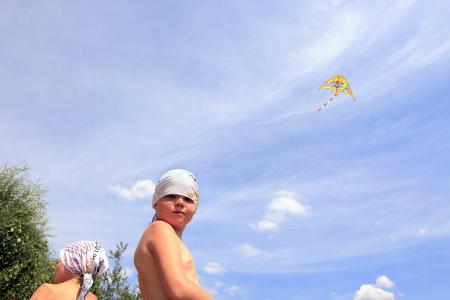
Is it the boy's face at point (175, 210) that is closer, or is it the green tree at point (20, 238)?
the boy's face at point (175, 210)

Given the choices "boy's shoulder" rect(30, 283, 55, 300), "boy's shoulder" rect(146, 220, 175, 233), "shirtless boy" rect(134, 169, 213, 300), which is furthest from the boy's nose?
"boy's shoulder" rect(30, 283, 55, 300)

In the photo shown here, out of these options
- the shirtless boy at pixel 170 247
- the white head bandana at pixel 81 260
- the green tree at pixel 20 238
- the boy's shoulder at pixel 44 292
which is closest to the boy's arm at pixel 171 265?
the shirtless boy at pixel 170 247

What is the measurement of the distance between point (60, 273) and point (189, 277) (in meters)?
2.77

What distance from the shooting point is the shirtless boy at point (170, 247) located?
379cm

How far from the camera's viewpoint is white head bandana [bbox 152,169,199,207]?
439 centimetres

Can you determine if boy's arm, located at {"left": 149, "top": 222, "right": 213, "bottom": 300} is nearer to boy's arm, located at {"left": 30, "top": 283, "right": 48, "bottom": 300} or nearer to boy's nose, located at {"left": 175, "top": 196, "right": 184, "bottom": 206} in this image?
boy's nose, located at {"left": 175, "top": 196, "right": 184, "bottom": 206}

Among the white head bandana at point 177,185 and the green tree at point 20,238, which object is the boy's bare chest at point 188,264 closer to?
the white head bandana at point 177,185

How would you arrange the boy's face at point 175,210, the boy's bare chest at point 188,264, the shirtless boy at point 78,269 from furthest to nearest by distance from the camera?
1. the shirtless boy at point 78,269
2. the boy's face at point 175,210
3. the boy's bare chest at point 188,264

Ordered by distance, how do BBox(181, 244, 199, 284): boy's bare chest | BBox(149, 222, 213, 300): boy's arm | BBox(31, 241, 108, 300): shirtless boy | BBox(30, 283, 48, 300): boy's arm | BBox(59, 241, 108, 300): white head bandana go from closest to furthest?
BBox(149, 222, 213, 300): boy's arm < BBox(181, 244, 199, 284): boy's bare chest < BBox(30, 283, 48, 300): boy's arm < BBox(31, 241, 108, 300): shirtless boy < BBox(59, 241, 108, 300): white head bandana

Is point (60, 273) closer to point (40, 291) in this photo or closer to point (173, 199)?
point (40, 291)

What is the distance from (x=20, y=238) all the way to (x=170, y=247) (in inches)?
1388

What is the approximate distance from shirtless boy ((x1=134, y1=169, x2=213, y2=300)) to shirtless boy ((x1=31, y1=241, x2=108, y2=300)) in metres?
2.04

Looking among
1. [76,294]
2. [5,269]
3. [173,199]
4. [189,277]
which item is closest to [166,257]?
[189,277]

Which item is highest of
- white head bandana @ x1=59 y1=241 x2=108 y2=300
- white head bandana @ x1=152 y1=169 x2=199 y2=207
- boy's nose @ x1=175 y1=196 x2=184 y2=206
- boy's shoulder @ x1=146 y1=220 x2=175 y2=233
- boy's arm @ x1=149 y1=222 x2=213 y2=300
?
white head bandana @ x1=59 y1=241 x2=108 y2=300
